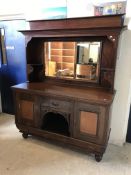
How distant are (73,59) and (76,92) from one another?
20.8 inches

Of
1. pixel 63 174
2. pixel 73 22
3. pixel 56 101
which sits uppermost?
pixel 73 22

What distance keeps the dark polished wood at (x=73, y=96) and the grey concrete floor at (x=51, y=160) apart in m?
0.14

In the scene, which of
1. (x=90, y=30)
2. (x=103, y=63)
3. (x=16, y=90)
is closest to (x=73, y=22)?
(x=90, y=30)

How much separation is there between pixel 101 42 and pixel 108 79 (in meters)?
0.49

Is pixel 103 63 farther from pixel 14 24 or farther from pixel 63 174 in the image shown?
pixel 14 24

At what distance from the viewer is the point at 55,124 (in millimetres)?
2365

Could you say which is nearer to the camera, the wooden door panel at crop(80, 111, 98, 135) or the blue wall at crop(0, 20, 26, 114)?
the wooden door panel at crop(80, 111, 98, 135)

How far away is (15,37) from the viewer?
9.05 feet

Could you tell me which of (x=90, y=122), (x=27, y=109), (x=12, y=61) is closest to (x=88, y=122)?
(x=90, y=122)

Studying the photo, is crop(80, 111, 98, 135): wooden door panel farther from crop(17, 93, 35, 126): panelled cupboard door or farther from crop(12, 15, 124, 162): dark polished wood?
crop(17, 93, 35, 126): panelled cupboard door

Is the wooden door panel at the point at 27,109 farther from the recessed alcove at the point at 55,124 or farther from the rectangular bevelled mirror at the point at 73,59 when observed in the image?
the rectangular bevelled mirror at the point at 73,59

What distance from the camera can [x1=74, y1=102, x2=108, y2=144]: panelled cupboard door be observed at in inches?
71.3

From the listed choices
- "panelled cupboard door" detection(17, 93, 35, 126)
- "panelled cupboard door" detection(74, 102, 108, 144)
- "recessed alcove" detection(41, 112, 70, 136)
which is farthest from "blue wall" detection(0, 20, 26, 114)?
"panelled cupboard door" detection(74, 102, 108, 144)

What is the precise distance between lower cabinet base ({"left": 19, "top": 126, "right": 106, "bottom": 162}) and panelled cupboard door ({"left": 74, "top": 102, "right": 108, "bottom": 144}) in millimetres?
65
